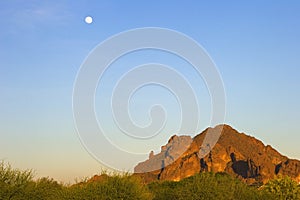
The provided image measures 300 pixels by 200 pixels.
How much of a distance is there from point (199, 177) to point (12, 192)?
81.7 ft

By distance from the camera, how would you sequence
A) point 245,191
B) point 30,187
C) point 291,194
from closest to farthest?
point 30,187 → point 245,191 → point 291,194

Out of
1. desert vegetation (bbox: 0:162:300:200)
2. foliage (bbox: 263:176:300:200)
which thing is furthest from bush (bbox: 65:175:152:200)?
foliage (bbox: 263:176:300:200)

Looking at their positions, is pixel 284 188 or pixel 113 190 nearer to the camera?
pixel 113 190

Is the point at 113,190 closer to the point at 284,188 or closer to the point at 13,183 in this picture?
the point at 13,183

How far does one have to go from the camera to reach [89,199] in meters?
53.1

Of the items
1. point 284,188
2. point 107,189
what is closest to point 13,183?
point 107,189

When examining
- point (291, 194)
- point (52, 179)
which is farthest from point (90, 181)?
point (291, 194)

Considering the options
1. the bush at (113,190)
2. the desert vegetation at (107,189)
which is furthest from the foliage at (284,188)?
the bush at (113,190)

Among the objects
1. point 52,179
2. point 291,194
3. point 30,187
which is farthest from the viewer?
point 291,194

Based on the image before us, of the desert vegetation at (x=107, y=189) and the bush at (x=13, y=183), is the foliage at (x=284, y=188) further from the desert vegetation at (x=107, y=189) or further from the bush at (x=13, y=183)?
the bush at (x=13, y=183)

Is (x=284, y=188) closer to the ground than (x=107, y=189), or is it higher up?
higher up

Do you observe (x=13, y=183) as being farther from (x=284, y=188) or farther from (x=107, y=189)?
(x=284, y=188)

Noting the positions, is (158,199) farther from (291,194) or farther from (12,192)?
(291,194)

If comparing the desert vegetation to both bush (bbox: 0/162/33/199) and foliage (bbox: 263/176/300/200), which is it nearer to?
bush (bbox: 0/162/33/199)
